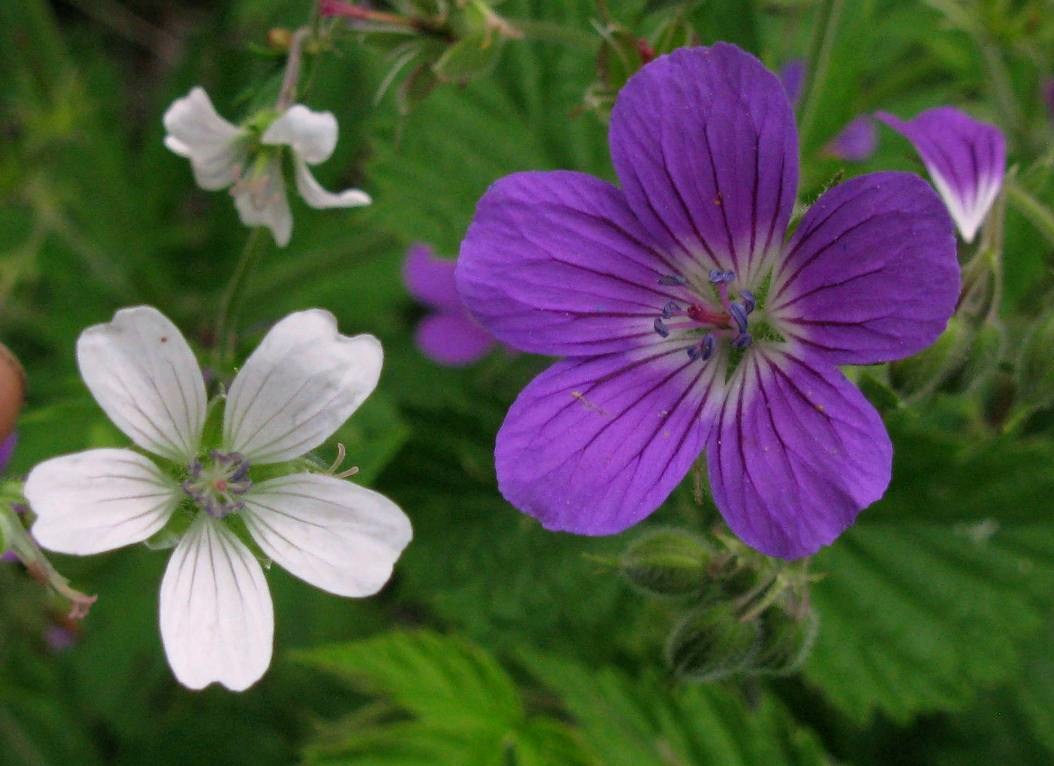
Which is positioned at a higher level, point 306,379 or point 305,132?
point 305,132

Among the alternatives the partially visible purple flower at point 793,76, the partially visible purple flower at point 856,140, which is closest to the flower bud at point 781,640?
the partially visible purple flower at point 793,76

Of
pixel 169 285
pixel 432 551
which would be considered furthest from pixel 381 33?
pixel 169 285

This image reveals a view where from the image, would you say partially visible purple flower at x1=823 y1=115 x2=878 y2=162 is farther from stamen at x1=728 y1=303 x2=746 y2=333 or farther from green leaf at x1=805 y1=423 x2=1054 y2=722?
stamen at x1=728 y1=303 x2=746 y2=333

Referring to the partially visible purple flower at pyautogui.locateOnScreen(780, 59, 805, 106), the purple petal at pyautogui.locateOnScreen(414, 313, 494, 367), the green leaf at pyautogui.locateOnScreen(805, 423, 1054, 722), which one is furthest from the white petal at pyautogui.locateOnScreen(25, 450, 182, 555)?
the partially visible purple flower at pyautogui.locateOnScreen(780, 59, 805, 106)

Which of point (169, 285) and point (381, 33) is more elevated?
point (381, 33)

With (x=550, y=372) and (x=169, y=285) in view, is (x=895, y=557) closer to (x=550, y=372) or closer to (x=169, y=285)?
(x=550, y=372)

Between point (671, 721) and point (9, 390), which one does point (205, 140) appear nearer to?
point (9, 390)

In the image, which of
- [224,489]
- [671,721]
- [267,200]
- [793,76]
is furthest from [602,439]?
[793,76]
